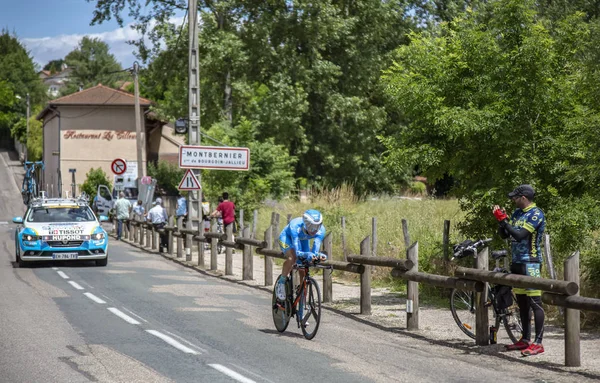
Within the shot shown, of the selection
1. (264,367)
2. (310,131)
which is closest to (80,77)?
(310,131)

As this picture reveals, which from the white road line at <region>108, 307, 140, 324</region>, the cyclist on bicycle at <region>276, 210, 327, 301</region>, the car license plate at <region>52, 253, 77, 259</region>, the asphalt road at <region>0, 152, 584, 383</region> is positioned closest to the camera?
the asphalt road at <region>0, 152, 584, 383</region>

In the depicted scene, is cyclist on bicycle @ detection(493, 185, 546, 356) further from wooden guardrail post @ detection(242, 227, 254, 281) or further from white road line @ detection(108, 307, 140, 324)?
wooden guardrail post @ detection(242, 227, 254, 281)

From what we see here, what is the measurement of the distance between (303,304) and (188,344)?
1.59 m

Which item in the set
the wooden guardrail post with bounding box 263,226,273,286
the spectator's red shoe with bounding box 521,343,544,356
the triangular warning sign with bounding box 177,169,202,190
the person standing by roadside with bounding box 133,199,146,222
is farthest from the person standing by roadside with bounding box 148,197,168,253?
the spectator's red shoe with bounding box 521,343,544,356

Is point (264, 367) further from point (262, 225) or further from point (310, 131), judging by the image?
point (310, 131)

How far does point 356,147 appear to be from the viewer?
44875mm

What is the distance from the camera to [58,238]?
22000 mm

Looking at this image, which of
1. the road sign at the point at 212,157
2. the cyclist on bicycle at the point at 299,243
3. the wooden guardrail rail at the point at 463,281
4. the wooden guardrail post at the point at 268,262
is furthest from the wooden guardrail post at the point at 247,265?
the cyclist on bicycle at the point at 299,243

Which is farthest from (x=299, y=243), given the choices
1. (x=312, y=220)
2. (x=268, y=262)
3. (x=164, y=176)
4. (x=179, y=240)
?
(x=164, y=176)

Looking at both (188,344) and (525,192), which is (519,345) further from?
(188,344)

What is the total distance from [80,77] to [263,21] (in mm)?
84244

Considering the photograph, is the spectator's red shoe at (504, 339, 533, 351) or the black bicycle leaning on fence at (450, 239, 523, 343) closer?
the spectator's red shoe at (504, 339, 533, 351)

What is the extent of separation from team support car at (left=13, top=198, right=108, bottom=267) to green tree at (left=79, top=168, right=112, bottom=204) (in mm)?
37221

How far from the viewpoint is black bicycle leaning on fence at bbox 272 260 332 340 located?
1110 cm
